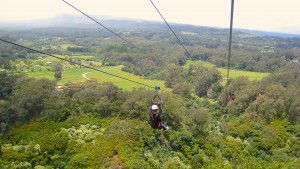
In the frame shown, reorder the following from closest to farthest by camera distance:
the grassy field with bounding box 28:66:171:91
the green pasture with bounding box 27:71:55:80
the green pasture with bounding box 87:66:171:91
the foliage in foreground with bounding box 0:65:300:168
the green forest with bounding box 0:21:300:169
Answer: the foliage in foreground with bounding box 0:65:300:168, the green forest with bounding box 0:21:300:169, the grassy field with bounding box 28:66:171:91, the green pasture with bounding box 87:66:171:91, the green pasture with bounding box 27:71:55:80

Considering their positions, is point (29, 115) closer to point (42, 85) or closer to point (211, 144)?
point (42, 85)

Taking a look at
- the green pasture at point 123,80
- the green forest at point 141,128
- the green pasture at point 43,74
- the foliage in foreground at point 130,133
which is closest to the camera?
the foliage in foreground at point 130,133

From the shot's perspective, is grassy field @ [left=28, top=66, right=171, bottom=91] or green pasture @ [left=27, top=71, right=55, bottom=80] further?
green pasture @ [left=27, top=71, right=55, bottom=80]

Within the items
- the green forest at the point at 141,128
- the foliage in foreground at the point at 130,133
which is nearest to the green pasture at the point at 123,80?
the green forest at the point at 141,128

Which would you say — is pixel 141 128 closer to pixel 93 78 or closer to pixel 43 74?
pixel 93 78

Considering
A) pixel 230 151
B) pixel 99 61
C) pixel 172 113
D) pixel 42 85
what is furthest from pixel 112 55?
pixel 230 151

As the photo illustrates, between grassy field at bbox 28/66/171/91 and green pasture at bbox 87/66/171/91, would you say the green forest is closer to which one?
green pasture at bbox 87/66/171/91

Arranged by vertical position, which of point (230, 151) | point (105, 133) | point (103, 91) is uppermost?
point (103, 91)

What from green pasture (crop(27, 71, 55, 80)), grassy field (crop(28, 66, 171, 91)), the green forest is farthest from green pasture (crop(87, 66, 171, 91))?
the green forest

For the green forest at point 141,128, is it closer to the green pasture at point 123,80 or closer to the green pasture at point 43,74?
the green pasture at point 123,80

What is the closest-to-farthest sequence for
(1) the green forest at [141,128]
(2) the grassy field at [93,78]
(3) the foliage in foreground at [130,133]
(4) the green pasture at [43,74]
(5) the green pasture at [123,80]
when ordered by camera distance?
(3) the foliage in foreground at [130,133], (1) the green forest at [141,128], (2) the grassy field at [93,78], (5) the green pasture at [123,80], (4) the green pasture at [43,74]

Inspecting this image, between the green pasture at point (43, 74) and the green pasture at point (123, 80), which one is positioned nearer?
the green pasture at point (123, 80)
